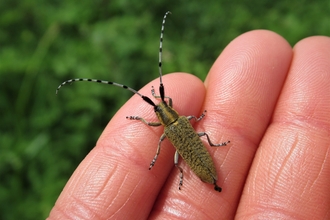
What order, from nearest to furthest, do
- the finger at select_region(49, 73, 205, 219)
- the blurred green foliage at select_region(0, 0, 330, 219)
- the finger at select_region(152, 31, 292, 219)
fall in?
1. the finger at select_region(49, 73, 205, 219)
2. the finger at select_region(152, 31, 292, 219)
3. the blurred green foliage at select_region(0, 0, 330, 219)

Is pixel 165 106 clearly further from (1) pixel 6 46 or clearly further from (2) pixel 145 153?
(1) pixel 6 46

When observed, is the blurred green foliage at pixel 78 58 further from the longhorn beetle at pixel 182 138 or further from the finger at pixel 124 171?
the longhorn beetle at pixel 182 138

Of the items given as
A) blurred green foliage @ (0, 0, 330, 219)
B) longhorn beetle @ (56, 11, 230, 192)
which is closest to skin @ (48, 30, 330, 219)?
longhorn beetle @ (56, 11, 230, 192)

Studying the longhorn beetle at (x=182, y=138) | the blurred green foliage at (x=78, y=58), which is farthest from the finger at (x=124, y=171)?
the blurred green foliage at (x=78, y=58)

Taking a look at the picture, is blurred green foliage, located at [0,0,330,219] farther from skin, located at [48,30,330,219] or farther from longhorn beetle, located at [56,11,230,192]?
longhorn beetle, located at [56,11,230,192]

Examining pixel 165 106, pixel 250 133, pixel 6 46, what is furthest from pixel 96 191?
pixel 6 46
